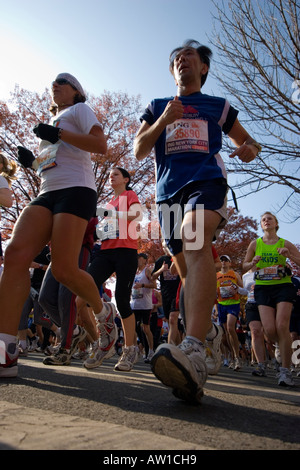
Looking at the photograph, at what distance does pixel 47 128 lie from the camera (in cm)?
304

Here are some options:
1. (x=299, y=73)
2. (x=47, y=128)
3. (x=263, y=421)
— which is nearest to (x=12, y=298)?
(x=47, y=128)

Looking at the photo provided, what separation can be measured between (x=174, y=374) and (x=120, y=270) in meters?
2.99

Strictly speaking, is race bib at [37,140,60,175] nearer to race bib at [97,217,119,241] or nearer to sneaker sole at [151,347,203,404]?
race bib at [97,217,119,241]

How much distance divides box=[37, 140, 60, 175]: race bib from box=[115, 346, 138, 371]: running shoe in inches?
83.7

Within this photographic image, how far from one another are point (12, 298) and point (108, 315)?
1.44 meters

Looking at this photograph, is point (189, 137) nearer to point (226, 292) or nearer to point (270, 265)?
point (270, 265)

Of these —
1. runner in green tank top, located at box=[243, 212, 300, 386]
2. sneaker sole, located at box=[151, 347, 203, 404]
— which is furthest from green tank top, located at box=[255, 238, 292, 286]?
sneaker sole, located at box=[151, 347, 203, 404]

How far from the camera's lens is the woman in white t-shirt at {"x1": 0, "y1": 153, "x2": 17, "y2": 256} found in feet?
13.1

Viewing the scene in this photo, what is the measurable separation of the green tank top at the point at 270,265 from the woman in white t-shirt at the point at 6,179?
2.92 meters

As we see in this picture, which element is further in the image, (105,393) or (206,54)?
(206,54)

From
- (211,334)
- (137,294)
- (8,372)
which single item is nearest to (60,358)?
(8,372)

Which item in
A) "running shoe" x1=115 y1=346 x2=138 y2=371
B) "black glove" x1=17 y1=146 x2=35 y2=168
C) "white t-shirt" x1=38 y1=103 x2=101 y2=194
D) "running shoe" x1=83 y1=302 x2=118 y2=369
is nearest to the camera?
"white t-shirt" x1=38 y1=103 x2=101 y2=194

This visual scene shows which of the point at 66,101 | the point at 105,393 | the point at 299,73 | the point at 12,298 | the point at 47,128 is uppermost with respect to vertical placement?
the point at 299,73
